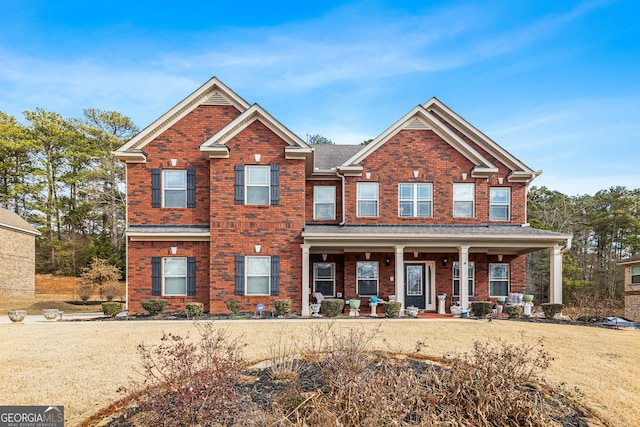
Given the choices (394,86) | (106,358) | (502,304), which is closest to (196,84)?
→ (394,86)

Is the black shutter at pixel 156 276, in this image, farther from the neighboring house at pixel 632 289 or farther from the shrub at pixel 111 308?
the neighboring house at pixel 632 289

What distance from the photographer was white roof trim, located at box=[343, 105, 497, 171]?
17219 mm

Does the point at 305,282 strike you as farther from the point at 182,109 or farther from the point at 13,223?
the point at 13,223

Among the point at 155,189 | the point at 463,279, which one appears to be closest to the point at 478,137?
the point at 463,279

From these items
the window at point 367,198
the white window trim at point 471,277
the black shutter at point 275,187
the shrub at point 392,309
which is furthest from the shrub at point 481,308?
the black shutter at point 275,187

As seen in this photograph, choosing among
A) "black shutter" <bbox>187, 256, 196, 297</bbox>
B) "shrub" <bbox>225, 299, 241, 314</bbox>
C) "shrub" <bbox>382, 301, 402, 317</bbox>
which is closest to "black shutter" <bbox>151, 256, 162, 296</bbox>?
"black shutter" <bbox>187, 256, 196, 297</bbox>

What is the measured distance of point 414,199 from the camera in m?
17.4

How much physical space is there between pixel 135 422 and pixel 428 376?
400cm

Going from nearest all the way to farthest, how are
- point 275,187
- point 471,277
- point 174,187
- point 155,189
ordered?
point 275,187 → point 155,189 → point 174,187 → point 471,277

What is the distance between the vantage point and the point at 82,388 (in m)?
6.35

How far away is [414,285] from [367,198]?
448 cm

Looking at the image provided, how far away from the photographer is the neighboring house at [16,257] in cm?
2589

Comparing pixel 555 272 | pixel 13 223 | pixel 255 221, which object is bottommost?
pixel 555 272

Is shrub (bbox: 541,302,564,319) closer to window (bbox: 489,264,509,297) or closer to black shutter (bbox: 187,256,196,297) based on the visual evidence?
window (bbox: 489,264,509,297)
